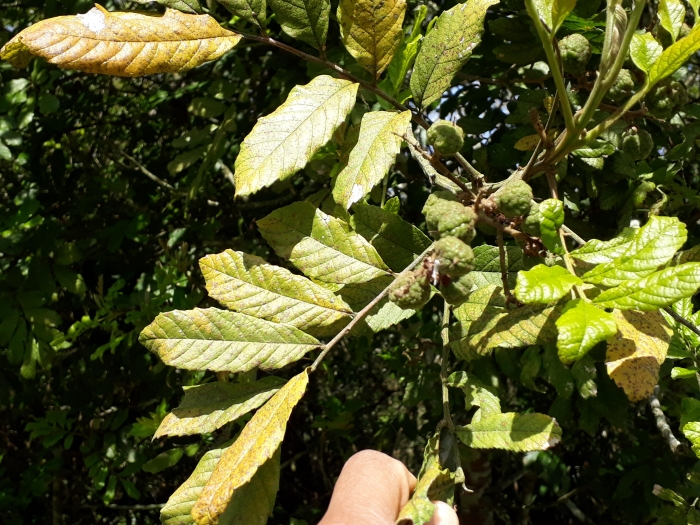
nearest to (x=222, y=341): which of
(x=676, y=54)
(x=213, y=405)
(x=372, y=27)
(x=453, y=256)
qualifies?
(x=213, y=405)

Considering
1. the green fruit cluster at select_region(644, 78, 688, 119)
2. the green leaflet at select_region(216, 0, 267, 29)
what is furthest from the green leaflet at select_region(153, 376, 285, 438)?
the green fruit cluster at select_region(644, 78, 688, 119)

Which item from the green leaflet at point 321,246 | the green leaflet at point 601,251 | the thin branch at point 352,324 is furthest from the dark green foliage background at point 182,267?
the thin branch at point 352,324

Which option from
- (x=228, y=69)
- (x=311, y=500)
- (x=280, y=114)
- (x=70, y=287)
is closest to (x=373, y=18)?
(x=280, y=114)

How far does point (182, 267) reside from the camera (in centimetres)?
252

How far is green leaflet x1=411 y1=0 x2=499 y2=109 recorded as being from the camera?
4.33 ft

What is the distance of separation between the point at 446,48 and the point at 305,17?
326 millimetres

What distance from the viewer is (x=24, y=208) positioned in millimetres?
2578

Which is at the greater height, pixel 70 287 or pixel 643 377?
pixel 643 377

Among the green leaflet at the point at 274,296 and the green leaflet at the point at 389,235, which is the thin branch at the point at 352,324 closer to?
the green leaflet at the point at 274,296

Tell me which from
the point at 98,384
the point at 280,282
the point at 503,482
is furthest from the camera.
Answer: the point at 503,482

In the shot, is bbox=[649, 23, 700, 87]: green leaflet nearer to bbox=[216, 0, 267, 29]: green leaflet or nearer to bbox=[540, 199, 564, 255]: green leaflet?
bbox=[540, 199, 564, 255]: green leaflet

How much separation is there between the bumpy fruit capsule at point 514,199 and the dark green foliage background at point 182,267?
74 cm

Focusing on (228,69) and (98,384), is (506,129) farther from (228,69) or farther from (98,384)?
(98,384)

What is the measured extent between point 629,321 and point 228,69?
2.66 m
